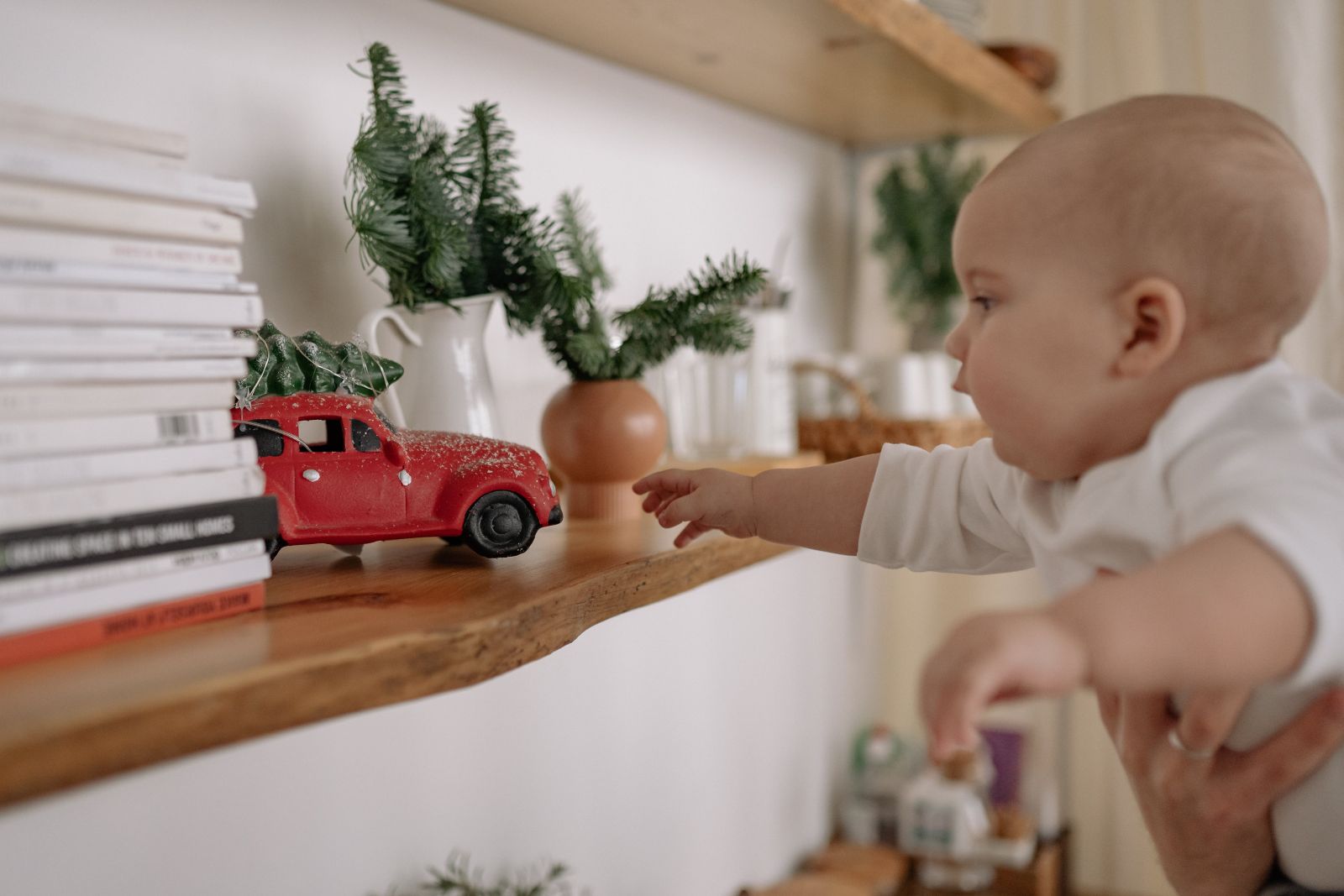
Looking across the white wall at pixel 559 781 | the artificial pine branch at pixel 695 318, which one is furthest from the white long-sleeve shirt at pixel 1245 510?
the white wall at pixel 559 781

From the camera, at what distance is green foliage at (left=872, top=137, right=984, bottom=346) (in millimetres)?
1742

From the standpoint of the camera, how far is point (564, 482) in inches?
41.9

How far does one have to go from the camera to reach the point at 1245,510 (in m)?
0.53

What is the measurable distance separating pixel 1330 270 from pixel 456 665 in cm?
176

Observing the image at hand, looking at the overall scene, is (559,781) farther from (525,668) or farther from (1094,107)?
(1094,107)

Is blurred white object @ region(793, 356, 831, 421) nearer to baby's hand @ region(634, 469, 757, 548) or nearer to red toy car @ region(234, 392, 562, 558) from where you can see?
baby's hand @ region(634, 469, 757, 548)

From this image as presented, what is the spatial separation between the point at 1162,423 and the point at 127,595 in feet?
1.83

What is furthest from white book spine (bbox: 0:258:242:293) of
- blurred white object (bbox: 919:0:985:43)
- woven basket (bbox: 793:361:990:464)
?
blurred white object (bbox: 919:0:985:43)

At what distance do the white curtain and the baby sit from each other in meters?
1.28

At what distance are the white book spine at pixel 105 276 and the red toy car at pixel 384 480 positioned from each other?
0.41ft

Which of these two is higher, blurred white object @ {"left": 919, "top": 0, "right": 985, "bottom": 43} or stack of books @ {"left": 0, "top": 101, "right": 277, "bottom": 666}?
blurred white object @ {"left": 919, "top": 0, "right": 985, "bottom": 43}

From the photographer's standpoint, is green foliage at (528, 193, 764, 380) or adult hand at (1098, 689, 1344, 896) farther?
green foliage at (528, 193, 764, 380)

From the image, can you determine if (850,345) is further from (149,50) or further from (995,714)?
(149,50)

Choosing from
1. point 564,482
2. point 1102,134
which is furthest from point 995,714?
point 1102,134
